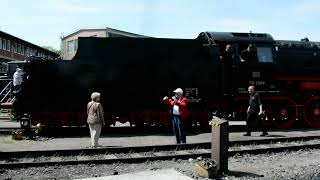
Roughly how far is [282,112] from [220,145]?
7978mm

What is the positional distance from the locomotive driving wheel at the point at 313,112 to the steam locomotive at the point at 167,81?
0.03 meters

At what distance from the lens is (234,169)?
27.6 feet

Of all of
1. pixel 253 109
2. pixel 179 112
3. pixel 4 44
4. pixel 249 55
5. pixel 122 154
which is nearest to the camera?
pixel 122 154

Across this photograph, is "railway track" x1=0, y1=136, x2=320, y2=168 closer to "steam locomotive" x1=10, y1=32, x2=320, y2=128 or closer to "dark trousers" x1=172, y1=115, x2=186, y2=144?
"dark trousers" x1=172, y1=115, x2=186, y2=144

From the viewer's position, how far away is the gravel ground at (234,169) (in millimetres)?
7809

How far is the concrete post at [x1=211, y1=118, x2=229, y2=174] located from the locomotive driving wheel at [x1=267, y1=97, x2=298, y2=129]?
7408 millimetres

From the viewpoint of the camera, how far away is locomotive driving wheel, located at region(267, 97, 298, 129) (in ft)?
50.0

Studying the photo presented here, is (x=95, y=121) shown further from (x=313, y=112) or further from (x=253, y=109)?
(x=313, y=112)

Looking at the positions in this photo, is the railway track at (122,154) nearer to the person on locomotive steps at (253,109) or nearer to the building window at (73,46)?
the person on locomotive steps at (253,109)

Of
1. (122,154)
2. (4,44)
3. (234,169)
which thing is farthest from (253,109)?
(4,44)

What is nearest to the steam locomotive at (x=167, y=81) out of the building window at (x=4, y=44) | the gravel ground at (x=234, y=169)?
the gravel ground at (x=234, y=169)

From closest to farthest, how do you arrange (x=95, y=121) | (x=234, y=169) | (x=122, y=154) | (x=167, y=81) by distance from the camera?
(x=234, y=169)
(x=122, y=154)
(x=95, y=121)
(x=167, y=81)

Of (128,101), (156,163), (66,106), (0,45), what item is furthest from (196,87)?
(0,45)

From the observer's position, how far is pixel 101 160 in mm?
8906
